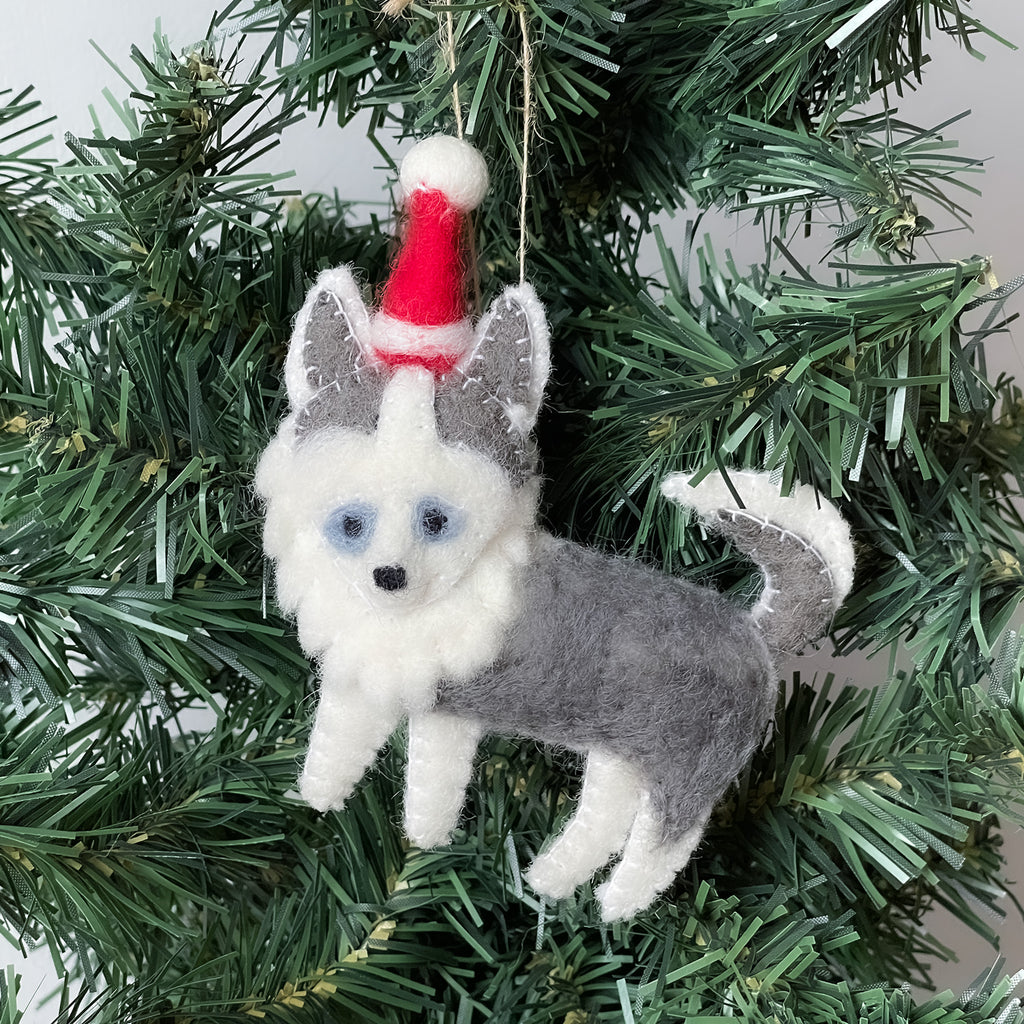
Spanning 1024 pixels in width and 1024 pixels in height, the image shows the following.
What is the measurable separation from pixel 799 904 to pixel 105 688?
30 cm

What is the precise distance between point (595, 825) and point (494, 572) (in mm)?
90

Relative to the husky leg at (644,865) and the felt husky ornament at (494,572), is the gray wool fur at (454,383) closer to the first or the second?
the felt husky ornament at (494,572)

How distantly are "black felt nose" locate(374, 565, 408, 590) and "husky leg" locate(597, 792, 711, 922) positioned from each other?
0.11 metres

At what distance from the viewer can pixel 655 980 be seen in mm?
357

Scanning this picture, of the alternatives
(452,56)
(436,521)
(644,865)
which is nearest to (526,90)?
(452,56)

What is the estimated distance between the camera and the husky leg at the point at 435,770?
0.36m

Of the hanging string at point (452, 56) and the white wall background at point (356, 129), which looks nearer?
the hanging string at point (452, 56)

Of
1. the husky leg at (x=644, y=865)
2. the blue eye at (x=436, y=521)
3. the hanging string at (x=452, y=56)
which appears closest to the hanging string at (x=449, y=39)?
the hanging string at (x=452, y=56)

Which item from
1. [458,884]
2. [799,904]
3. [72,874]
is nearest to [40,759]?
[72,874]

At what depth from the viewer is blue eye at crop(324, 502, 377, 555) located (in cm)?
33

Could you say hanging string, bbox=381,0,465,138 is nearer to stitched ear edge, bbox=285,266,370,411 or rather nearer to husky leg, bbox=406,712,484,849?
stitched ear edge, bbox=285,266,370,411

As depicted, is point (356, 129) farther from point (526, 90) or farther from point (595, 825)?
point (595, 825)

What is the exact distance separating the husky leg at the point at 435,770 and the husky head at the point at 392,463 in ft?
0.15

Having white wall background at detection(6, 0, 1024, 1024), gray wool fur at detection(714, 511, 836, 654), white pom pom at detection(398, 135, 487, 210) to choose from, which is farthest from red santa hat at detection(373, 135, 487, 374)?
white wall background at detection(6, 0, 1024, 1024)
